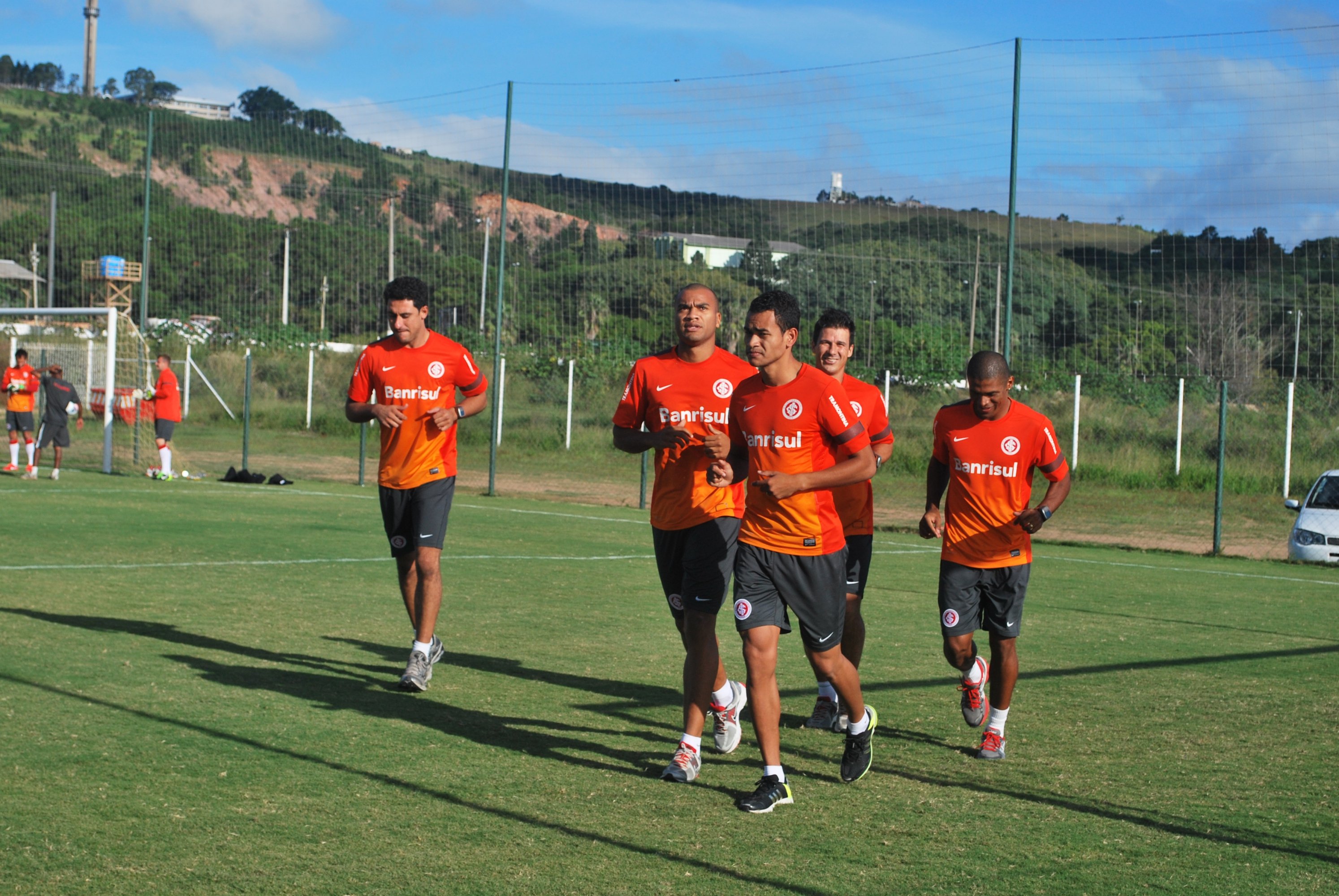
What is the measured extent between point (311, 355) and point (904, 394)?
14.9 meters

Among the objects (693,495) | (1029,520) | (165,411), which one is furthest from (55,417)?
(1029,520)

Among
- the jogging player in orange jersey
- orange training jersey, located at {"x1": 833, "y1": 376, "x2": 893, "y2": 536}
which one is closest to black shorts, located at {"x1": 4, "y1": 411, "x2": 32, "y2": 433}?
orange training jersey, located at {"x1": 833, "y1": 376, "x2": 893, "y2": 536}

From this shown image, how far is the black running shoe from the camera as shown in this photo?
5.41 m

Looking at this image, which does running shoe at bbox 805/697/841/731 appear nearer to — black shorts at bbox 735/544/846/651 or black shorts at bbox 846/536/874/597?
black shorts at bbox 846/536/874/597

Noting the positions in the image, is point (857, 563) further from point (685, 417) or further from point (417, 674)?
point (417, 674)

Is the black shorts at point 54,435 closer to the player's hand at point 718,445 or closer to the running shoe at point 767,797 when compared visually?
the player's hand at point 718,445

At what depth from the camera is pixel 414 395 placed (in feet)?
24.5

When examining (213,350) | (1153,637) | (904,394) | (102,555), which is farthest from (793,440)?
(213,350)

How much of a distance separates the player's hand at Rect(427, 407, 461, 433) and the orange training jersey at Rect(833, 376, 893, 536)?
213 cm

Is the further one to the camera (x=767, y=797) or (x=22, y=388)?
(x=22, y=388)

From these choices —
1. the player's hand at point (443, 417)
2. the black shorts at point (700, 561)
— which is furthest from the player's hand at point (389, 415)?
the black shorts at point (700, 561)

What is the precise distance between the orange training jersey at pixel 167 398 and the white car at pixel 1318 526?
1571 cm

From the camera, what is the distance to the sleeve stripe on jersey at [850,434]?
5.13 metres

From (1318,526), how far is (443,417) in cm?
1182
